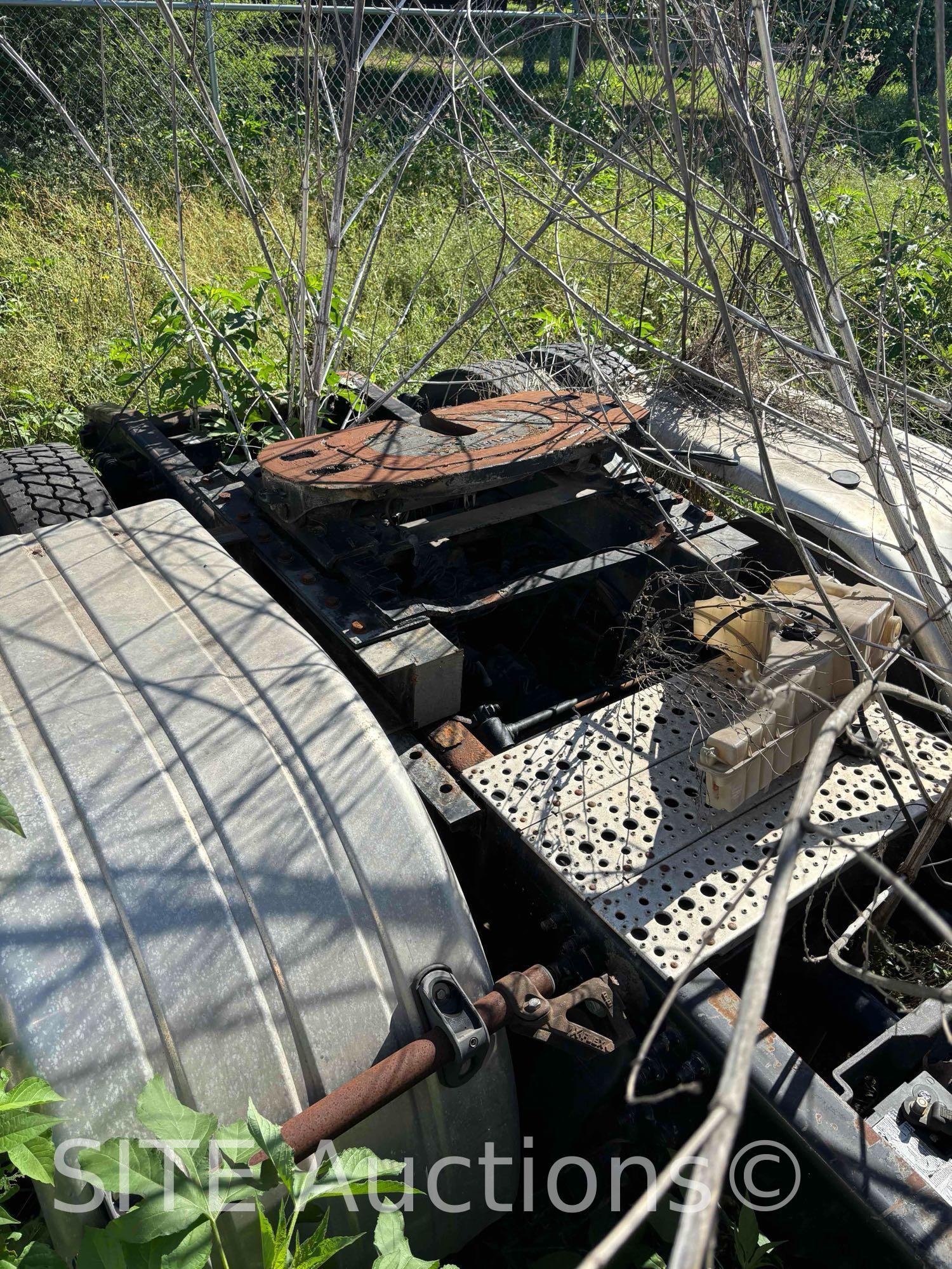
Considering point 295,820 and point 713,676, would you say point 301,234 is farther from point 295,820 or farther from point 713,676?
point 295,820

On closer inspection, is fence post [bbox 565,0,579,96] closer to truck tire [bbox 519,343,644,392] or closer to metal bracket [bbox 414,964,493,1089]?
truck tire [bbox 519,343,644,392]

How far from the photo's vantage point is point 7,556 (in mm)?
2316

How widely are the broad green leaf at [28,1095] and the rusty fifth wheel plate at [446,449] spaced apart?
1539 mm

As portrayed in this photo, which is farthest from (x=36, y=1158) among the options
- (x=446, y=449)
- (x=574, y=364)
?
(x=574, y=364)

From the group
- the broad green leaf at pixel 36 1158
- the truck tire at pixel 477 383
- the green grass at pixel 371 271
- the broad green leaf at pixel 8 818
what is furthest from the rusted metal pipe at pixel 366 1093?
the green grass at pixel 371 271

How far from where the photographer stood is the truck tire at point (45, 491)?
292 centimetres

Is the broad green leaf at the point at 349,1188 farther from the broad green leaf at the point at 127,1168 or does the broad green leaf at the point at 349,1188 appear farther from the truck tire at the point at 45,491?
the truck tire at the point at 45,491

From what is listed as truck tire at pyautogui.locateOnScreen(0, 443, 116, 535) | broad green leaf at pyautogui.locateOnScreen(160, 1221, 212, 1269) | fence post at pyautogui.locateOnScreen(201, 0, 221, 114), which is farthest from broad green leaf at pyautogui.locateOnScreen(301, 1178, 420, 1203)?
fence post at pyautogui.locateOnScreen(201, 0, 221, 114)

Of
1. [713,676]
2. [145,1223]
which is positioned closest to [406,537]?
[713,676]

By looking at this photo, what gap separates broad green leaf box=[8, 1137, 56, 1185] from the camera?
1325 millimetres

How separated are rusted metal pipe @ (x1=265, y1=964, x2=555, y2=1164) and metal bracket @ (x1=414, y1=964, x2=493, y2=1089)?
19 millimetres

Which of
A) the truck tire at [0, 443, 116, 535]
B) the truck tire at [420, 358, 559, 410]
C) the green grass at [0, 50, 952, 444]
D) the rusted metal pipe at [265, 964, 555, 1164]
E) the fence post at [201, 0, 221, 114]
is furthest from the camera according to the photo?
the fence post at [201, 0, 221, 114]

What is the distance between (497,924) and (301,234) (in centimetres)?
246

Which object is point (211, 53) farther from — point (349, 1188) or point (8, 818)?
point (349, 1188)
